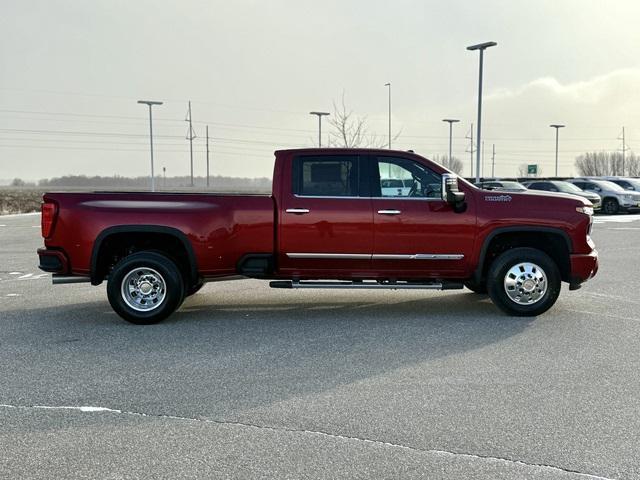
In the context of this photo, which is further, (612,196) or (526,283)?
(612,196)

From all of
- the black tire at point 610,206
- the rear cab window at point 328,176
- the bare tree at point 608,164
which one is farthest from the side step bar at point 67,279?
the bare tree at point 608,164

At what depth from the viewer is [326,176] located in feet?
25.9

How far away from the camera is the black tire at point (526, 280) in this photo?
25.4 feet

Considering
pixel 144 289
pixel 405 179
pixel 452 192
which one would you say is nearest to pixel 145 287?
pixel 144 289

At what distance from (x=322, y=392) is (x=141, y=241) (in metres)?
3.74

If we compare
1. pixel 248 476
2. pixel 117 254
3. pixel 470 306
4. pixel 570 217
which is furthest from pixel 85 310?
pixel 570 217

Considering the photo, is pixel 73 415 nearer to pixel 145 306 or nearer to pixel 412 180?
pixel 145 306

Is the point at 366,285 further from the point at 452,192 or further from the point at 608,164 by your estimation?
the point at 608,164

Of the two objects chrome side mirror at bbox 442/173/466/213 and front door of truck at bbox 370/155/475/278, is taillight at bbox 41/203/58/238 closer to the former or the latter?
front door of truck at bbox 370/155/475/278

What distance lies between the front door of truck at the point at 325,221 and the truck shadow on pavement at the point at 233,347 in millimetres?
658

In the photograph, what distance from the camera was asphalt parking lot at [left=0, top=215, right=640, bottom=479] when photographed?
3.85 meters

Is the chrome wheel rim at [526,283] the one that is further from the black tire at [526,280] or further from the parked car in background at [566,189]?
the parked car in background at [566,189]

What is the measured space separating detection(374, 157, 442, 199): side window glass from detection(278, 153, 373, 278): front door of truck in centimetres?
23

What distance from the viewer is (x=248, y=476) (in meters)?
3.63
